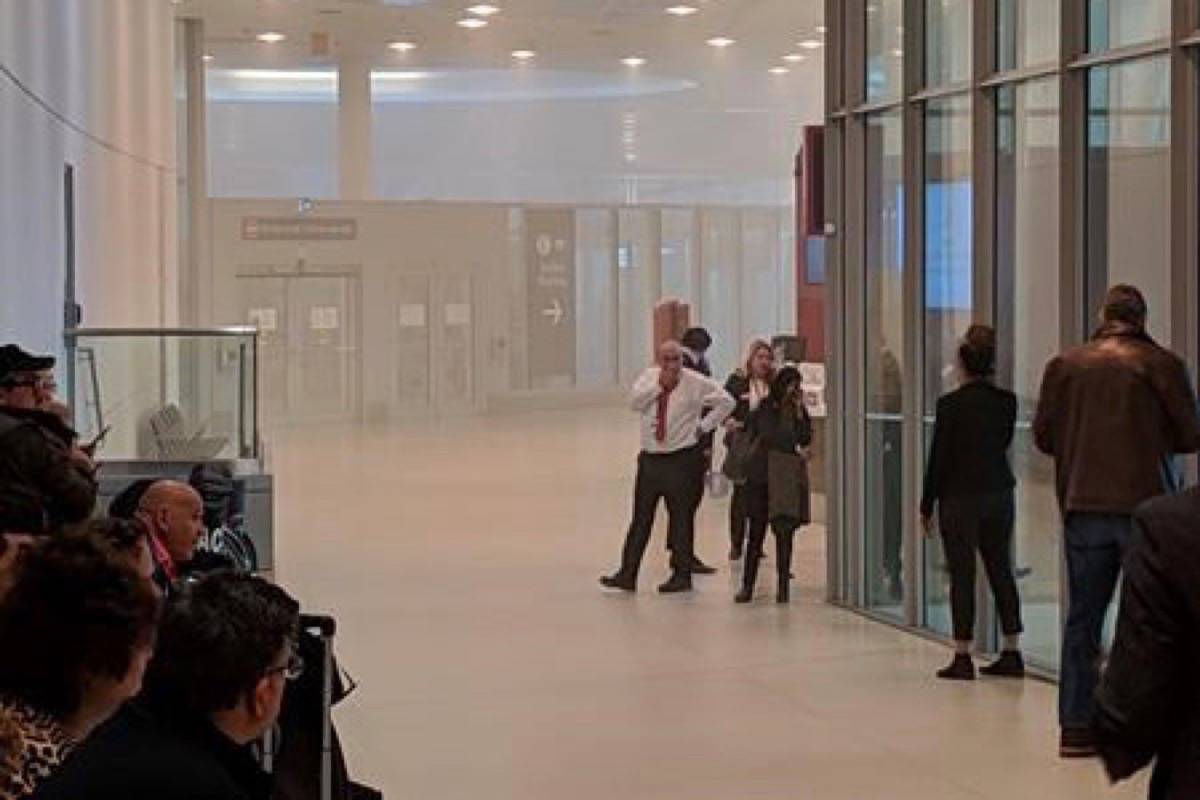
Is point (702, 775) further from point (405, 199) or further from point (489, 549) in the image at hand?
point (405, 199)

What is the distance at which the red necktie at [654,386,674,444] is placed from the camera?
11938mm

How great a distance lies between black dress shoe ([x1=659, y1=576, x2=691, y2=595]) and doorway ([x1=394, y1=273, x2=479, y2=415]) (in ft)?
59.4

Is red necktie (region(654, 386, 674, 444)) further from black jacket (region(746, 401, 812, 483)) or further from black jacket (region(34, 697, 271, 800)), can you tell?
black jacket (region(34, 697, 271, 800))

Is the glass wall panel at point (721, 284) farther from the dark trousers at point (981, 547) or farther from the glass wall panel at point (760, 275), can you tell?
the dark trousers at point (981, 547)

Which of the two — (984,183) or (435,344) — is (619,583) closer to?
(984,183)

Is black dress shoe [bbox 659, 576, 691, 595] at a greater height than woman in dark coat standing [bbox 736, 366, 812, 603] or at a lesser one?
lesser

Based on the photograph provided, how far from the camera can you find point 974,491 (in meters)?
9.05

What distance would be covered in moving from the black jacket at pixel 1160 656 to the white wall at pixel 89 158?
227 inches

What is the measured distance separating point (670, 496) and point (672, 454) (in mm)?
239

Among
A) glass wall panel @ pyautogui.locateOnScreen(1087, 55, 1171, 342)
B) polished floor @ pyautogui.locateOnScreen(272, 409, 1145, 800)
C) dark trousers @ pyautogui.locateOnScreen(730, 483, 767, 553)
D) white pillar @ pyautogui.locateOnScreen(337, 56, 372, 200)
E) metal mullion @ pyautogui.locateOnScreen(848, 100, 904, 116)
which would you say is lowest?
polished floor @ pyautogui.locateOnScreen(272, 409, 1145, 800)

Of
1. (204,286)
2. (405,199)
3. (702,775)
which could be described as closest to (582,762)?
(702,775)

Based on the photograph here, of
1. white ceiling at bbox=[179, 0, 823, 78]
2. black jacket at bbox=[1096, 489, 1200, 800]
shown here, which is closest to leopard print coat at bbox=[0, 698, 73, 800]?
black jacket at bbox=[1096, 489, 1200, 800]

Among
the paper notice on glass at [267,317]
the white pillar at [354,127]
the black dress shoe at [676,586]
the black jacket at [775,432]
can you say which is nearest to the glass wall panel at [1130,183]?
the black jacket at [775,432]

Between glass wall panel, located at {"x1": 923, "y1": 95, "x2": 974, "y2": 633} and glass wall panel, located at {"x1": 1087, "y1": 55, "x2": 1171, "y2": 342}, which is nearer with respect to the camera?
glass wall panel, located at {"x1": 1087, "y1": 55, "x2": 1171, "y2": 342}
